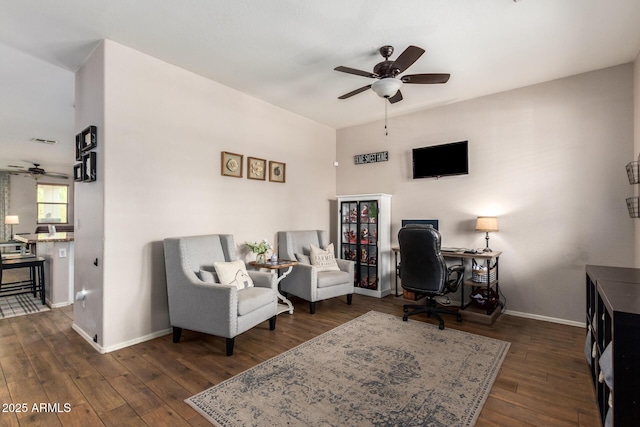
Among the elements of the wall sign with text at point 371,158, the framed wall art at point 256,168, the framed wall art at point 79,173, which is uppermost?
the wall sign with text at point 371,158

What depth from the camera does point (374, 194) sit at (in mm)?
4891

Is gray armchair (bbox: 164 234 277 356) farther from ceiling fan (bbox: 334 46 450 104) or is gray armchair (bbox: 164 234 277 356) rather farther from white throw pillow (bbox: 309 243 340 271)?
ceiling fan (bbox: 334 46 450 104)

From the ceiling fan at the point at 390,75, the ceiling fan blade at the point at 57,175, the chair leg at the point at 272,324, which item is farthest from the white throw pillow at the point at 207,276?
the ceiling fan blade at the point at 57,175

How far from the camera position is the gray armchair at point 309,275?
394 cm

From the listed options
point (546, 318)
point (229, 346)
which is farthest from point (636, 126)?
point (229, 346)

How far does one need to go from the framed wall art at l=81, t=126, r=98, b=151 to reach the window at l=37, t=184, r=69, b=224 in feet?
29.6

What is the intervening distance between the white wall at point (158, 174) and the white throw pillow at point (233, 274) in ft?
2.10

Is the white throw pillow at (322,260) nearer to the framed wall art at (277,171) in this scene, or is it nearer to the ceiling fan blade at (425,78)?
the framed wall art at (277,171)

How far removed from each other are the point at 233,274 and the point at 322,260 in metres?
1.53

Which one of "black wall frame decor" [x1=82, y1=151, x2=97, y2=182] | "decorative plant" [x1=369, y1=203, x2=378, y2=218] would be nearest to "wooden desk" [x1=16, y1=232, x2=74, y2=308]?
"black wall frame decor" [x1=82, y1=151, x2=97, y2=182]

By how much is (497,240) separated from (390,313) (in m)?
1.73

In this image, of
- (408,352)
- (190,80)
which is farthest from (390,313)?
(190,80)

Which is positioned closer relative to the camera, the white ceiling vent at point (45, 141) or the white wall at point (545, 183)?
the white wall at point (545, 183)

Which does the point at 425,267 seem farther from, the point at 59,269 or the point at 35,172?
the point at 35,172
